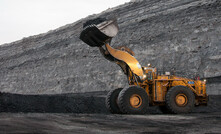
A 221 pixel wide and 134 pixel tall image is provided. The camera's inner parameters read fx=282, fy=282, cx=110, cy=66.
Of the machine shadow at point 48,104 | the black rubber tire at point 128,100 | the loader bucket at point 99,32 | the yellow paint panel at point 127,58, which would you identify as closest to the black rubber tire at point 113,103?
the black rubber tire at point 128,100

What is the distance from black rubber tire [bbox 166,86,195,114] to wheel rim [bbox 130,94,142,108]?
984 millimetres

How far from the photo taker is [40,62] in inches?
1232

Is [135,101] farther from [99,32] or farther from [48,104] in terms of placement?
[48,104]

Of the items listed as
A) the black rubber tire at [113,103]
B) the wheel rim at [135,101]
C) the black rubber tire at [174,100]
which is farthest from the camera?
the black rubber tire at [113,103]

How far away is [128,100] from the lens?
362 inches

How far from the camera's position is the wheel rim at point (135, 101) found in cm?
930

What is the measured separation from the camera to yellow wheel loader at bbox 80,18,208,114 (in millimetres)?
9305

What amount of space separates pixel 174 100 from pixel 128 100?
1.66 m

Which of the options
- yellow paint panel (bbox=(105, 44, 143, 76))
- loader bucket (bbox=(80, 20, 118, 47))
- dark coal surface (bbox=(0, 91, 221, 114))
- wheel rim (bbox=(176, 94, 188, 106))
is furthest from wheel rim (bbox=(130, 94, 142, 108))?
dark coal surface (bbox=(0, 91, 221, 114))

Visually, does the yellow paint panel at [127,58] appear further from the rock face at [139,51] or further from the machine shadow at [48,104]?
the rock face at [139,51]

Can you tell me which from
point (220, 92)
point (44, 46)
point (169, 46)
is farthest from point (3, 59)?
point (220, 92)

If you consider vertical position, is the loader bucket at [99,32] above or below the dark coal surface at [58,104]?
above

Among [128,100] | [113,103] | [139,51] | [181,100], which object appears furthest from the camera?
[139,51]

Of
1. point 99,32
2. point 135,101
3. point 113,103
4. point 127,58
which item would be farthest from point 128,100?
point 99,32
